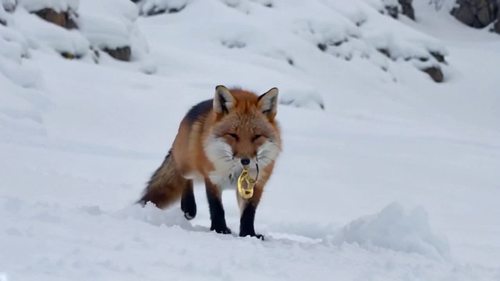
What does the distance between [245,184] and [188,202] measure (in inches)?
42.3

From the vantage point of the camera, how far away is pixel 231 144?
4625mm

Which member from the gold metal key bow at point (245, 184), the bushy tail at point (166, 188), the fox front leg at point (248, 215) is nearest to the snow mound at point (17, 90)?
the bushy tail at point (166, 188)

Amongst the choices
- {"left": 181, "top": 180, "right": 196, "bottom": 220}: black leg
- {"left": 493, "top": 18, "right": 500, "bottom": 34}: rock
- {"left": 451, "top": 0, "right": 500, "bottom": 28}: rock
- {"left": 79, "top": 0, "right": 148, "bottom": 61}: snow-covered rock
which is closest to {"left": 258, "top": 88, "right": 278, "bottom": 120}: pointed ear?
{"left": 181, "top": 180, "right": 196, "bottom": 220}: black leg

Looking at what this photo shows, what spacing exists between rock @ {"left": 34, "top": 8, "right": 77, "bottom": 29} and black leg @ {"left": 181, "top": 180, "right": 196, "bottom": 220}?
11.4m

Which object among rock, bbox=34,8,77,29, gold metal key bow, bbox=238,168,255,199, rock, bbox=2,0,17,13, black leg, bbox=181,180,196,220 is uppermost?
gold metal key bow, bbox=238,168,255,199

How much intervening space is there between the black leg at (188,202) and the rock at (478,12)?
3543 centimetres

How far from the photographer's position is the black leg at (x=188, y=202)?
571cm

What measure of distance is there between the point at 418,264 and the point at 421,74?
26.8 metres

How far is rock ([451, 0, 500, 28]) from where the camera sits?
37844 mm

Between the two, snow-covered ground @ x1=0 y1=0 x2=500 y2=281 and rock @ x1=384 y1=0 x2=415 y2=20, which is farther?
rock @ x1=384 y1=0 x2=415 y2=20

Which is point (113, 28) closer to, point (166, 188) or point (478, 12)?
point (166, 188)

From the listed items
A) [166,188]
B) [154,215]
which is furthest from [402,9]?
[154,215]

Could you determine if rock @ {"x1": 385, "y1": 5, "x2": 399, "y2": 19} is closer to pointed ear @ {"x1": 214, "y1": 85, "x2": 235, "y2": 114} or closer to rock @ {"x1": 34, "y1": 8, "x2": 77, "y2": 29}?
rock @ {"x1": 34, "y1": 8, "x2": 77, "y2": 29}

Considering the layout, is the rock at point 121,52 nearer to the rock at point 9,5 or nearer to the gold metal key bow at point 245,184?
the rock at point 9,5
